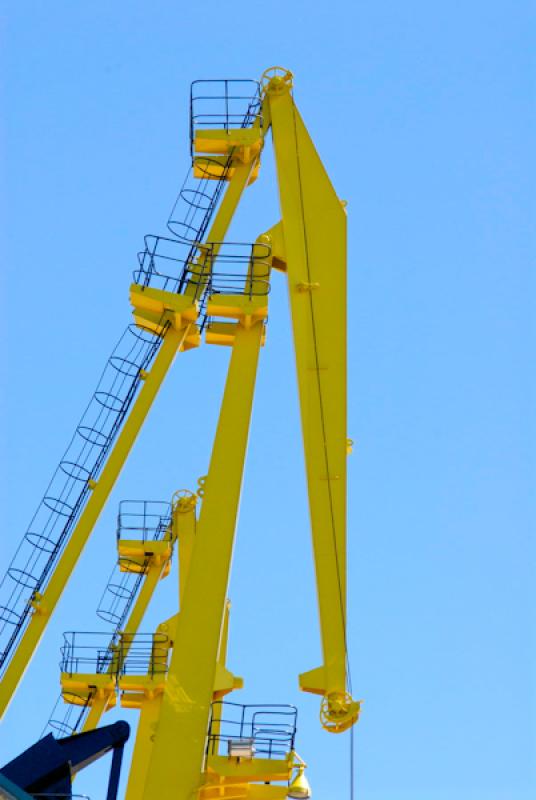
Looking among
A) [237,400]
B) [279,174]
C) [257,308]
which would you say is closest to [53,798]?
[237,400]

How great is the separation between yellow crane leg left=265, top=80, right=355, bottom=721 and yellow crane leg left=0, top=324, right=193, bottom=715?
6.83 ft

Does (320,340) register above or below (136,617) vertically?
below

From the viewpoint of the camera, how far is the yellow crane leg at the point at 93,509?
65.9ft

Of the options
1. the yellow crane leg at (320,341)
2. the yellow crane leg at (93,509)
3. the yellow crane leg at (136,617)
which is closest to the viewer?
the yellow crane leg at (320,341)

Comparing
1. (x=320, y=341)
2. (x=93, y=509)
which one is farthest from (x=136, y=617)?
(x=320, y=341)

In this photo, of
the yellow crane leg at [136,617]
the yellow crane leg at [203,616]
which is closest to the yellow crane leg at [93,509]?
the yellow crane leg at [203,616]

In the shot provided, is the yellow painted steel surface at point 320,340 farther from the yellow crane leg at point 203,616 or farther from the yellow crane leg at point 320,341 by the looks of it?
the yellow crane leg at point 203,616

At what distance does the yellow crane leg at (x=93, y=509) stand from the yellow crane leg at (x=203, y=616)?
2.07m

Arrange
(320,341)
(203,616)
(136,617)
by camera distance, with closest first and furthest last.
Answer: (203,616), (320,341), (136,617)

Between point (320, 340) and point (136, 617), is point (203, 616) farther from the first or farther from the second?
point (136, 617)

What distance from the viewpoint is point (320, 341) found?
18.3 meters

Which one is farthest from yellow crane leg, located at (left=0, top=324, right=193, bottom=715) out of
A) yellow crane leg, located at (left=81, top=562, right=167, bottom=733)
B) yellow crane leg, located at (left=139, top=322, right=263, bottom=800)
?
yellow crane leg, located at (left=81, top=562, right=167, bottom=733)

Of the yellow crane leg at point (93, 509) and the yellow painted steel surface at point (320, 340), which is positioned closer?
the yellow painted steel surface at point (320, 340)

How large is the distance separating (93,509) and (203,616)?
3989 mm
